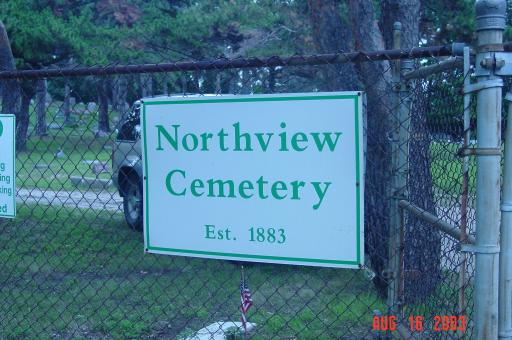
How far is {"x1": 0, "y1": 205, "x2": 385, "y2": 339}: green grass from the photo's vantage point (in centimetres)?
490

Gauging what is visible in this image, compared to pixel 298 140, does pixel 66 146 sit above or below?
below

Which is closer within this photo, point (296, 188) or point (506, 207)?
point (506, 207)

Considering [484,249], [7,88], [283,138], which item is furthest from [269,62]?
[7,88]

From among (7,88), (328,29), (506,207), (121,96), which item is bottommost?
(506,207)

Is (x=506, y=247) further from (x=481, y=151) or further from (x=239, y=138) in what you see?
(x=239, y=138)

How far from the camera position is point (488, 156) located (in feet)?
7.29

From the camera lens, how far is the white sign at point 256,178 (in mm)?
2895

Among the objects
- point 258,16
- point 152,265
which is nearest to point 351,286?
point 152,265

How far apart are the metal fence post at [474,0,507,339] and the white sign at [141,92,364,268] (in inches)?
26.9

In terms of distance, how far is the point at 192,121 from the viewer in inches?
125

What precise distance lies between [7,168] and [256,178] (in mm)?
1629

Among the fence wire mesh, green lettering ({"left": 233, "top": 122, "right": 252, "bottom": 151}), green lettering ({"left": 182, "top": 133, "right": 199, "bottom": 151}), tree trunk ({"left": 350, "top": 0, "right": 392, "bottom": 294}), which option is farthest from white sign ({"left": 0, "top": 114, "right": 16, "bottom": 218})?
tree trunk ({"left": 350, "top": 0, "right": 392, "bottom": 294})

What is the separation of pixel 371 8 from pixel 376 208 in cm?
179

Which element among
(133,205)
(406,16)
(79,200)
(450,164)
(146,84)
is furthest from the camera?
(133,205)
